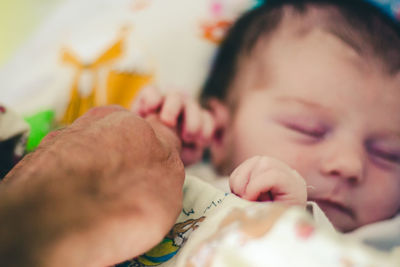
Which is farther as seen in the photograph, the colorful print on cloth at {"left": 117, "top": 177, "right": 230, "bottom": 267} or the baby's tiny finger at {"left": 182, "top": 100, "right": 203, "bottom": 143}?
the baby's tiny finger at {"left": 182, "top": 100, "right": 203, "bottom": 143}

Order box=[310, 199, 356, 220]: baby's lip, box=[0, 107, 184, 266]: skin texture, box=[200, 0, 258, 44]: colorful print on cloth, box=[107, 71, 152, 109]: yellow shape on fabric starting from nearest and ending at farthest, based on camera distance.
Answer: box=[0, 107, 184, 266]: skin texture
box=[310, 199, 356, 220]: baby's lip
box=[107, 71, 152, 109]: yellow shape on fabric
box=[200, 0, 258, 44]: colorful print on cloth

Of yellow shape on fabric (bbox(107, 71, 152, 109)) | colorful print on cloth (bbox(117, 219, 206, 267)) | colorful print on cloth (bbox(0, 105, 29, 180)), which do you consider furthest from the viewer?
yellow shape on fabric (bbox(107, 71, 152, 109))

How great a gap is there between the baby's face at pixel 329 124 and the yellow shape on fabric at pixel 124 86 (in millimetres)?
237

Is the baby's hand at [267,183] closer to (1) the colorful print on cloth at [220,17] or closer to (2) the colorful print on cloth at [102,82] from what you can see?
(2) the colorful print on cloth at [102,82]

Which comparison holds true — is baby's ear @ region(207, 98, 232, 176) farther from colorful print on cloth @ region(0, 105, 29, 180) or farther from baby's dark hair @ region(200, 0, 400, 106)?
colorful print on cloth @ region(0, 105, 29, 180)

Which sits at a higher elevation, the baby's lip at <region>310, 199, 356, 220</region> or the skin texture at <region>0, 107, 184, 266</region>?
the skin texture at <region>0, 107, 184, 266</region>

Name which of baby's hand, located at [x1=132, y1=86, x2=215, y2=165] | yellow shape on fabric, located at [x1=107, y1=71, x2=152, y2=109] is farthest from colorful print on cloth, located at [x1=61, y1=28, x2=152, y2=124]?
baby's hand, located at [x1=132, y1=86, x2=215, y2=165]

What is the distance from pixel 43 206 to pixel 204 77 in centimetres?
76

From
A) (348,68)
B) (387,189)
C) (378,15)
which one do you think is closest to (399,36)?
(378,15)

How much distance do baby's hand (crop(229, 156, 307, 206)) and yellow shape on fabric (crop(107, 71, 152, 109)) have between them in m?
0.46

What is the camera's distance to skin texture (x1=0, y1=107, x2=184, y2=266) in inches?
10.4

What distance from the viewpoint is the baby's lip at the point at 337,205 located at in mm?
653

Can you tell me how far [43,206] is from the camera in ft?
0.89

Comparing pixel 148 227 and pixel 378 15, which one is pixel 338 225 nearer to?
pixel 148 227
